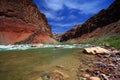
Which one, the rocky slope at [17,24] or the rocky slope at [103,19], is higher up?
the rocky slope at [103,19]

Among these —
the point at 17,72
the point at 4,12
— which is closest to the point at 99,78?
the point at 17,72

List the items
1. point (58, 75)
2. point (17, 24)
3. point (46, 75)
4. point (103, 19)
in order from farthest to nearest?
point (103, 19) < point (17, 24) < point (58, 75) < point (46, 75)

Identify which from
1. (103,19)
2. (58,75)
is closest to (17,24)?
(58,75)

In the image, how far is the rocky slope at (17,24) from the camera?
174ft

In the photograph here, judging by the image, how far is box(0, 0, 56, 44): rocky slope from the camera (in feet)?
174

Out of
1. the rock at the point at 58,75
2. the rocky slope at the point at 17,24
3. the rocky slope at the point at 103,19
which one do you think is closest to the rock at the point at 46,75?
the rock at the point at 58,75

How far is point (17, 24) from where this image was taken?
57.8 metres

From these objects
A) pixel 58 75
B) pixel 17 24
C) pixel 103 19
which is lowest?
A: pixel 58 75

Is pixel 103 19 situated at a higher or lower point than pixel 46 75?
higher

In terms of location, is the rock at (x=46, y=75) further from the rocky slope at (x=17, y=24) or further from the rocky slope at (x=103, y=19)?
the rocky slope at (x=103, y=19)

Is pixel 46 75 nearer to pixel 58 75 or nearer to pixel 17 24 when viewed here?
pixel 58 75

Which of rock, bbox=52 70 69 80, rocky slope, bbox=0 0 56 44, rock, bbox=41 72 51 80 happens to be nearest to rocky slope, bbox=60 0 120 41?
rocky slope, bbox=0 0 56 44

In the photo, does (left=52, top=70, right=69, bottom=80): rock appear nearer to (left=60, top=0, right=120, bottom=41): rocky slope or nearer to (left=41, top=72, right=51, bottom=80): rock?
(left=41, top=72, right=51, bottom=80): rock

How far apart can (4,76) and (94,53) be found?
889 centimetres
